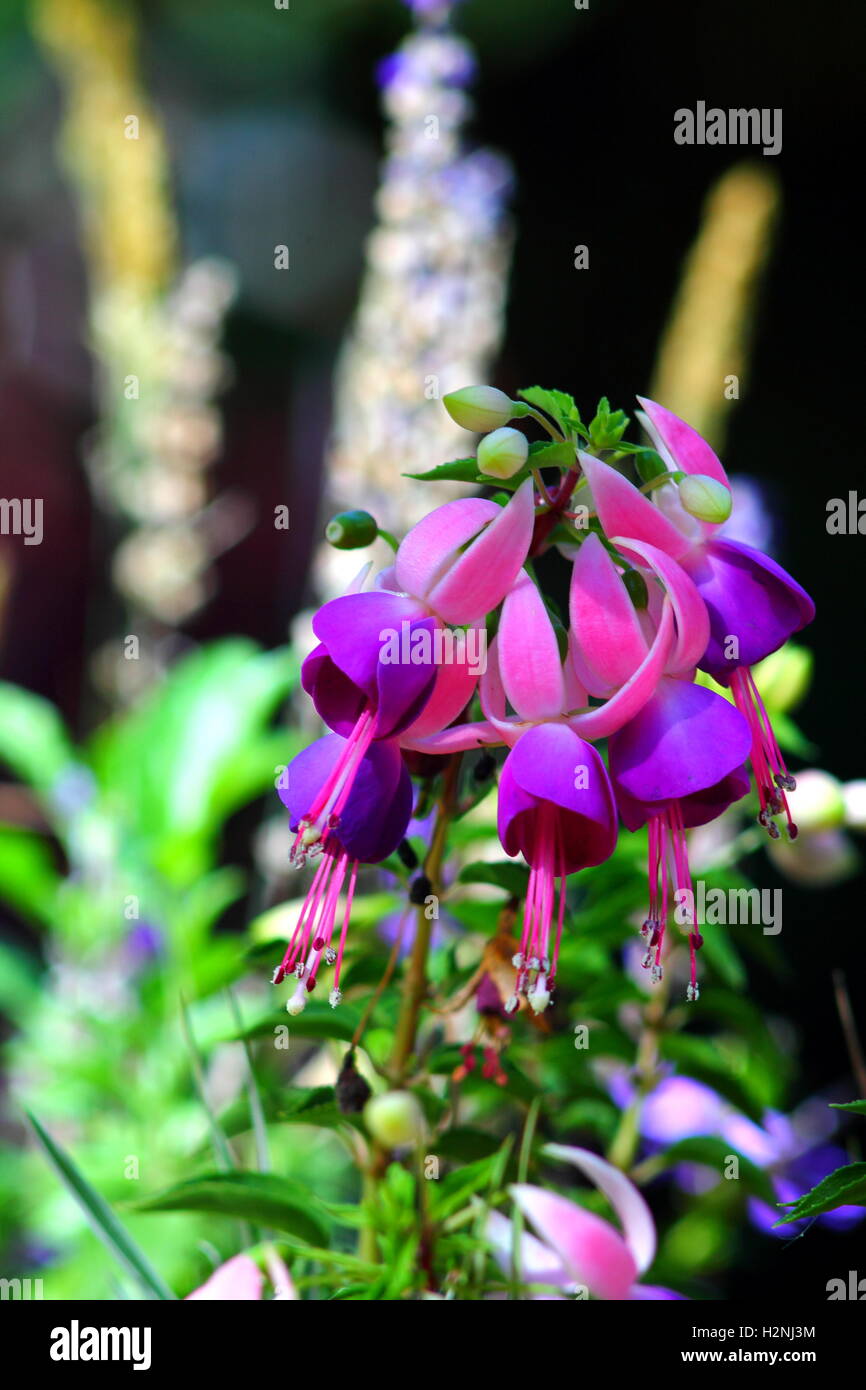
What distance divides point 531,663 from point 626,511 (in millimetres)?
58

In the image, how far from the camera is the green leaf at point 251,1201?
389mm

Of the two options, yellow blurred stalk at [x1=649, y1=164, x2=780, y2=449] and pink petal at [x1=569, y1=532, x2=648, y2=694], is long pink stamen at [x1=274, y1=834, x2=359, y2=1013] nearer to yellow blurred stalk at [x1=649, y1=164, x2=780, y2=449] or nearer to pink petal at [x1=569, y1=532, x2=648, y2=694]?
pink petal at [x1=569, y1=532, x2=648, y2=694]

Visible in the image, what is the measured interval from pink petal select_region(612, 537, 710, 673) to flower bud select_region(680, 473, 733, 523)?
19 mm

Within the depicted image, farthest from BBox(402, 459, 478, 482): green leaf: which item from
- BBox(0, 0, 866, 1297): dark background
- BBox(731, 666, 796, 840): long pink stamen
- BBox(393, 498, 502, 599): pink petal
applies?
BBox(0, 0, 866, 1297): dark background

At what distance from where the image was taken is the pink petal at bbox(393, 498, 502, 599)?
37 centimetres

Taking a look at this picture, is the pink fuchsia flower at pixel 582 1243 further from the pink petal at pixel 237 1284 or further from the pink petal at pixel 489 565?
the pink petal at pixel 489 565

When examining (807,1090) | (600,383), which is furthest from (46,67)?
(807,1090)

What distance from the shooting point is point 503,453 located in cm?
36

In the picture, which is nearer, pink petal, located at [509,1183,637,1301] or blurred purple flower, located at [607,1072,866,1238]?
pink petal, located at [509,1183,637,1301]

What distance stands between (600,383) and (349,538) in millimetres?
671

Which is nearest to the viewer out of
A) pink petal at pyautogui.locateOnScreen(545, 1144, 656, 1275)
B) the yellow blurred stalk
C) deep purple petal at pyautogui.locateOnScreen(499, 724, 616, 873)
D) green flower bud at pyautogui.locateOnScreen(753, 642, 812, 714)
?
deep purple petal at pyautogui.locateOnScreen(499, 724, 616, 873)

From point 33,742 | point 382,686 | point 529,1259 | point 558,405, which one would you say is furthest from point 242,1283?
point 33,742

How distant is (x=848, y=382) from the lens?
3.77 ft
